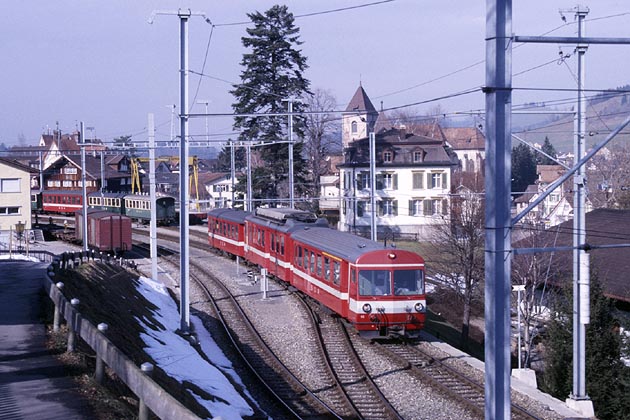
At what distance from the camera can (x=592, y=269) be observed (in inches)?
717

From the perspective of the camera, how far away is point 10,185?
45500 millimetres

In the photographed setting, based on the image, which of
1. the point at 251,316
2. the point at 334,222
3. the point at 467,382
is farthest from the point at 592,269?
the point at 334,222

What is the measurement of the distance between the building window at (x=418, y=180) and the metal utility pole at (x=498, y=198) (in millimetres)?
47503

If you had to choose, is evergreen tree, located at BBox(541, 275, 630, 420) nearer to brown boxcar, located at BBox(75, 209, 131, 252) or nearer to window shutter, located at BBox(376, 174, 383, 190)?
brown boxcar, located at BBox(75, 209, 131, 252)

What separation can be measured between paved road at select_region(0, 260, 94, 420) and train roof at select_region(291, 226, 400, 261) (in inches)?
291

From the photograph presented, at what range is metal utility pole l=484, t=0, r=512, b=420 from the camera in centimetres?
699

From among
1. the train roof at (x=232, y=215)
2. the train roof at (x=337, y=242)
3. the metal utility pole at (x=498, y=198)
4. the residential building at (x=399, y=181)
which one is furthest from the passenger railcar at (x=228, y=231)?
the metal utility pole at (x=498, y=198)

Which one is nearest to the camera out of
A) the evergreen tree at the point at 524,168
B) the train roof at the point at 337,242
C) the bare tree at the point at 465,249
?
the train roof at the point at 337,242

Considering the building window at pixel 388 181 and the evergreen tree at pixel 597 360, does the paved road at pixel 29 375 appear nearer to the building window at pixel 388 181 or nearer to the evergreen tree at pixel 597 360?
the evergreen tree at pixel 597 360

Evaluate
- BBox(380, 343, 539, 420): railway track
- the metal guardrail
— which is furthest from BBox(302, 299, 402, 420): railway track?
the metal guardrail

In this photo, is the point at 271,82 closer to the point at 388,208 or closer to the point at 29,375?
the point at 388,208

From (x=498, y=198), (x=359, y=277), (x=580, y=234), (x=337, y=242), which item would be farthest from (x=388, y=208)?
(x=498, y=198)

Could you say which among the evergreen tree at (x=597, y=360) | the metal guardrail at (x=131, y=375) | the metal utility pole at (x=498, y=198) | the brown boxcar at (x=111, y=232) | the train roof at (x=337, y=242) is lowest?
the evergreen tree at (x=597, y=360)

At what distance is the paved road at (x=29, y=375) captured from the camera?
795cm
